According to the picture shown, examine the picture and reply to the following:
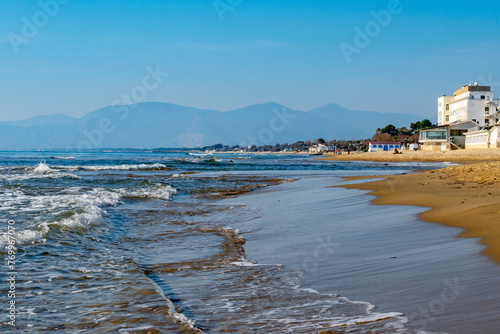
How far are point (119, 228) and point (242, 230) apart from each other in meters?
2.76

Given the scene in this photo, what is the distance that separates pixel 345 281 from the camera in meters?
5.06

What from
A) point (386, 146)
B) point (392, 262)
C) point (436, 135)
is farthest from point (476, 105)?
point (392, 262)

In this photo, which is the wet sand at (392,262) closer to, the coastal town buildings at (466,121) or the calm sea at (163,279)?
the calm sea at (163,279)

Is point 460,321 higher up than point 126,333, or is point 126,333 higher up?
point 460,321

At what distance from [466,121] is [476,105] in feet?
40.7

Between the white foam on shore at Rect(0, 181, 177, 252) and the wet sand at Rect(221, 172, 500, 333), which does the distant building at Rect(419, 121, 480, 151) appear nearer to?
the white foam on shore at Rect(0, 181, 177, 252)

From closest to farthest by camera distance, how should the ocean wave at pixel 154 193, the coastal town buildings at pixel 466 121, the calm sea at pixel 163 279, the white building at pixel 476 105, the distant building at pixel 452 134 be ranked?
1. the calm sea at pixel 163 279
2. the ocean wave at pixel 154 193
3. the coastal town buildings at pixel 466 121
4. the distant building at pixel 452 134
5. the white building at pixel 476 105

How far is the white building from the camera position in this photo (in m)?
82.0

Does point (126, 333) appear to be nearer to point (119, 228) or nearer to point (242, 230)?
point (242, 230)

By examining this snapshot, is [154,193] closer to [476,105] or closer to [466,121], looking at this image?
[466,121]

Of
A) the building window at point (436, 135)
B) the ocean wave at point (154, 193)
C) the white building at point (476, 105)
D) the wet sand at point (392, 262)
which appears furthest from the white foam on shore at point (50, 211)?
the white building at point (476, 105)

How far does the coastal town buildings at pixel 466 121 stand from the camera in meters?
67.1

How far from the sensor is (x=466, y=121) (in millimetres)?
73938

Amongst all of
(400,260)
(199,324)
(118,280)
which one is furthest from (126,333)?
(400,260)
